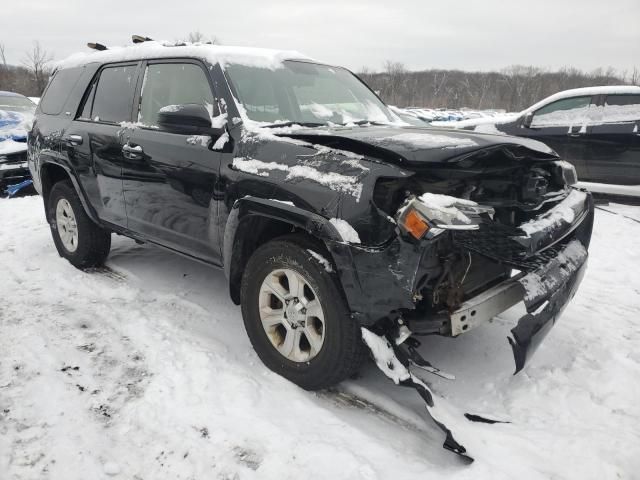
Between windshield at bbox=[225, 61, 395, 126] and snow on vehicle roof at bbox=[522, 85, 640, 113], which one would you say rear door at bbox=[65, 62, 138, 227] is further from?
snow on vehicle roof at bbox=[522, 85, 640, 113]

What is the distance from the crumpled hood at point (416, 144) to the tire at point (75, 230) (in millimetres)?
2649

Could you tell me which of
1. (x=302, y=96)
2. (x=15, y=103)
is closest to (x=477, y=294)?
(x=302, y=96)

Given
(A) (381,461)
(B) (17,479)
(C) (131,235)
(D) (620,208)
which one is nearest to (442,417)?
(A) (381,461)

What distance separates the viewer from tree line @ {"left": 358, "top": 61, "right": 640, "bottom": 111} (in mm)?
77938

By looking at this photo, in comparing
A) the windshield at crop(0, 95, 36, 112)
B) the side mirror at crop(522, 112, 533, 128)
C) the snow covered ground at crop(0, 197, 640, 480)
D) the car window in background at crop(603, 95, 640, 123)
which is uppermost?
the car window in background at crop(603, 95, 640, 123)

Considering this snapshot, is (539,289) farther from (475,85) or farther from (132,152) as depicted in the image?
(475,85)

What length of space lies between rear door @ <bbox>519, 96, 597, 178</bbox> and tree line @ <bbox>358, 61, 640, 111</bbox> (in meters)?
68.0

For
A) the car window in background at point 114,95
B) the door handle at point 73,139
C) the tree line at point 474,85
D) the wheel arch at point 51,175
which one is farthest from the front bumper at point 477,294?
the tree line at point 474,85

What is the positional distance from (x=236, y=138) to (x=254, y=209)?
502 mm

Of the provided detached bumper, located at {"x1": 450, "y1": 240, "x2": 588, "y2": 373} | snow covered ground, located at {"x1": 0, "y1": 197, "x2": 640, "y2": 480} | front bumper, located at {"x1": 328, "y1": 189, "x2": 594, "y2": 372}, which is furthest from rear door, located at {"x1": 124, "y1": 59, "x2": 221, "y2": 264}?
detached bumper, located at {"x1": 450, "y1": 240, "x2": 588, "y2": 373}

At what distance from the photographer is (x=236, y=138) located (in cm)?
284

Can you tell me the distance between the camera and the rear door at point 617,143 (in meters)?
7.09

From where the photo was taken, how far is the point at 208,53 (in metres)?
3.20

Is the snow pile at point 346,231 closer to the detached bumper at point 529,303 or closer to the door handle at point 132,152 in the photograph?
the detached bumper at point 529,303
